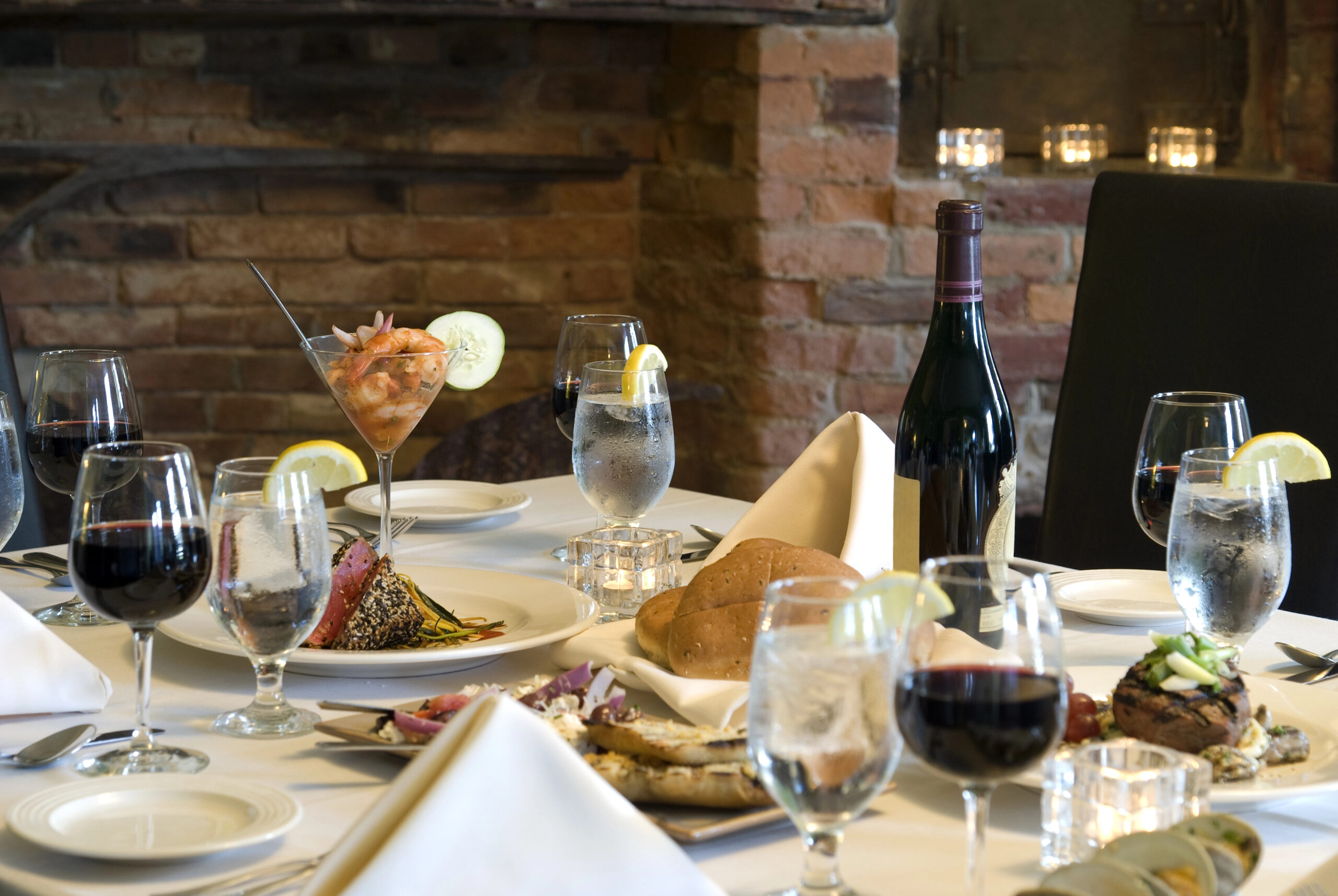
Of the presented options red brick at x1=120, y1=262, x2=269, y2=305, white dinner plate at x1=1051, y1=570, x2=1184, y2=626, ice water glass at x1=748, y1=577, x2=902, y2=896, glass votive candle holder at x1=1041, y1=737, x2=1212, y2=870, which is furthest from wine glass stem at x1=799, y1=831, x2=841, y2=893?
red brick at x1=120, y1=262, x2=269, y2=305

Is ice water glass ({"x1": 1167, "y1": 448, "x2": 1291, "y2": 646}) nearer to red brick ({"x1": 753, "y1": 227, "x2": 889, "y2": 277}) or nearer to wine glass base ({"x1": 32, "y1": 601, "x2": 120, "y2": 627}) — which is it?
wine glass base ({"x1": 32, "y1": 601, "x2": 120, "y2": 627})

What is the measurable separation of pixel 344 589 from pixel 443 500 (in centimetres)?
59

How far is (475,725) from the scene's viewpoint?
1.94 feet

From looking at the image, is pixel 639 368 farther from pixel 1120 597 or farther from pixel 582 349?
pixel 1120 597

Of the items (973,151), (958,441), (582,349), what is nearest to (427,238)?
(973,151)

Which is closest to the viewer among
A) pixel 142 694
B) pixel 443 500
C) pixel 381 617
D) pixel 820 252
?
pixel 142 694

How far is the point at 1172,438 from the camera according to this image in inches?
42.6

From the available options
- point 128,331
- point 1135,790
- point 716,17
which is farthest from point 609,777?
point 128,331

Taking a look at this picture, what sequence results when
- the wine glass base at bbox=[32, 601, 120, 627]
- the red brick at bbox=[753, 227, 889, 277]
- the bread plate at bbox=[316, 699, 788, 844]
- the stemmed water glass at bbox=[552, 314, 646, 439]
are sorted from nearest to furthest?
the bread plate at bbox=[316, 699, 788, 844]
the wine glass base at bbox=[32, 601, 120, 627]
the stemmed water glass at bbox=[552, 314, 646, 439]
the red brick at bbox=[753, 227, 889, 277]

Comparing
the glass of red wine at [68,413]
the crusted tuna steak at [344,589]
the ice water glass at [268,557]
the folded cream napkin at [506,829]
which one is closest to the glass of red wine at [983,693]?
the folded cream napkin at [506,829]

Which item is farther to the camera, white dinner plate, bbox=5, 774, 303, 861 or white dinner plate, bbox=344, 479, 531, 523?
white dinner plate, bbox=344, 479, 531, 523

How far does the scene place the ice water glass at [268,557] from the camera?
811 mm

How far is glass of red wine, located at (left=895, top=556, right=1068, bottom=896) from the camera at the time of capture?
58 cm

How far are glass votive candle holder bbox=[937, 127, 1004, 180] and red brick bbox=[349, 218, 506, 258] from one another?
90cm
